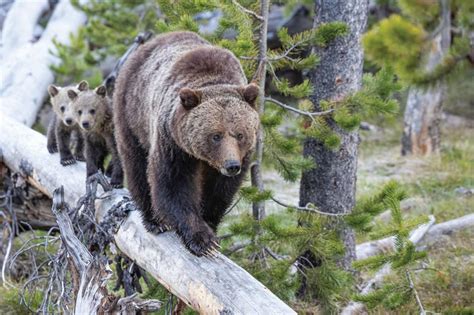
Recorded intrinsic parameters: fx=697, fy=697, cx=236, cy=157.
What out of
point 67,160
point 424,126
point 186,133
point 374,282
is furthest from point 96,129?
point 424,126

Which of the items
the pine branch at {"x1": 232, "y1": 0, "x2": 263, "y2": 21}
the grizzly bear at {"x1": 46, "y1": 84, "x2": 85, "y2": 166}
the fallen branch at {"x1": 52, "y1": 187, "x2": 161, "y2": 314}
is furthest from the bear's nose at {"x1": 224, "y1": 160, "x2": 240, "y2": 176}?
the grizzly bear at {"x1": 46, "y1": 84, "x2": 85, "y2": 166}

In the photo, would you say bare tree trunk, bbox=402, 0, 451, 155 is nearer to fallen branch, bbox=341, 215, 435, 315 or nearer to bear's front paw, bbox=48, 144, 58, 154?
fallen branch, bbox=341, 215, 435, 315

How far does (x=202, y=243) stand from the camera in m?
4.35

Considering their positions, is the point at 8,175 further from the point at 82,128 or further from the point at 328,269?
Result: the point at 328,269

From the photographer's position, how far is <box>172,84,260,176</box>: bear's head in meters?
4.30

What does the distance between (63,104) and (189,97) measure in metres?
3.40

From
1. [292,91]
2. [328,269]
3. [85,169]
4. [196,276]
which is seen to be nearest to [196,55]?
[292,91]

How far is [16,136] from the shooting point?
7371 millimetres

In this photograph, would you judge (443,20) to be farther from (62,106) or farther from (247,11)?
(62,106)

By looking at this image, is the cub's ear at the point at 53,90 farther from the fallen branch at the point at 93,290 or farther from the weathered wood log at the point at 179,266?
the fallen branch at the point at 93,290

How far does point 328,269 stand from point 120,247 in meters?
1.59

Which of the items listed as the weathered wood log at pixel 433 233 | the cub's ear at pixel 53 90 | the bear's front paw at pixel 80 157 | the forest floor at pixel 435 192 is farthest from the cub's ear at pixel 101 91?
the weathered wood log at pixel 433 233

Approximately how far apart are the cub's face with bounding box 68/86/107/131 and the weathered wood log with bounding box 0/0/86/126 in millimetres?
1961

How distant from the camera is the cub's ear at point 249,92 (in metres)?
4.40
